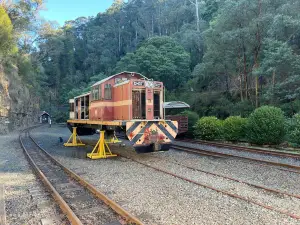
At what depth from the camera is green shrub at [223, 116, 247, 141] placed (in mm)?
14883

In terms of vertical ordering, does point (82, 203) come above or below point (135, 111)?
below

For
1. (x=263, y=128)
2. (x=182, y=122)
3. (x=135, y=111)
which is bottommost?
(x=263, y=128)

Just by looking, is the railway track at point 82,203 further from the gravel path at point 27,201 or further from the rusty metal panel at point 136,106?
the rusty metal panel at point 136,106

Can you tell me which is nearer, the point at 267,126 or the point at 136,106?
the point at 136,106

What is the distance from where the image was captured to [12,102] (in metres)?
35.4

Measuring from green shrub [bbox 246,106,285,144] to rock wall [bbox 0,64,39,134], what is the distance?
81.3 ft

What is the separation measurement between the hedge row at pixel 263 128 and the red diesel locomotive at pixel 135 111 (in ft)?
18.2

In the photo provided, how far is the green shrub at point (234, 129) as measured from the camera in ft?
48.8

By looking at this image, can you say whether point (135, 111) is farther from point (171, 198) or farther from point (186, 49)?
point (186, 49)

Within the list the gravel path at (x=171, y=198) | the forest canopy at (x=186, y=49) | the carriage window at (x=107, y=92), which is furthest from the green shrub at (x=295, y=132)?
the carriage window at (x=107, y=92)

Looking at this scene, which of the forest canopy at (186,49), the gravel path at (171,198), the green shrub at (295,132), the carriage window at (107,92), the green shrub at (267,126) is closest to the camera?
the gravel path at (171,198)

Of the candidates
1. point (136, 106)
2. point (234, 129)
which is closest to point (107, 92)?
point (136, 106)

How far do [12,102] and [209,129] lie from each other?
30.1 metres

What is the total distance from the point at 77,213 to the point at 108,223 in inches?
30.6
